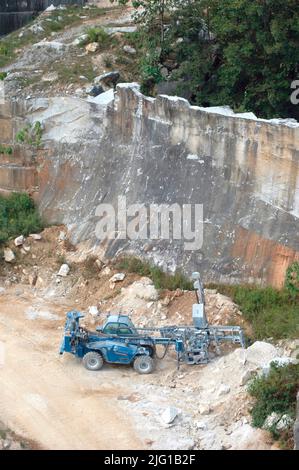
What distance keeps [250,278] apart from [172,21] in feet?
33.7

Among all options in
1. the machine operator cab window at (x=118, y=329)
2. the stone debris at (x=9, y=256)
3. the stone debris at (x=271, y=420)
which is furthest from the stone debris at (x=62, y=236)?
the stone debris at (x=271, y=420)

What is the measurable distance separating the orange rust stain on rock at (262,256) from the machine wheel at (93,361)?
15.6ft

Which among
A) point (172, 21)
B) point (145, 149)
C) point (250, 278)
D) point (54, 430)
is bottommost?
point (54, 430)

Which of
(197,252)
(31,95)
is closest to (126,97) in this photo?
(31,95)

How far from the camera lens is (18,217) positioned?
27453 millimetres

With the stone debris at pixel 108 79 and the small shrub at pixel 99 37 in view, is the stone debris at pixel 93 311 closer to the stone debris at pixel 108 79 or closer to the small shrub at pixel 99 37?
the stone debris at pixel 108 79

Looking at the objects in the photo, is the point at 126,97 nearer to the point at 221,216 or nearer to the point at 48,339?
the point at 221,216

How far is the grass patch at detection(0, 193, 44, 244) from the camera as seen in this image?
1052 inches

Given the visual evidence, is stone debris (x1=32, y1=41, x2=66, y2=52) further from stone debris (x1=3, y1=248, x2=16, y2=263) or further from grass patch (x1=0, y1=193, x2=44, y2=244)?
stone debris (x1=3, y1=248, x2=16, y2=263)

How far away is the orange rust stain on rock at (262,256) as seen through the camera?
2172cm

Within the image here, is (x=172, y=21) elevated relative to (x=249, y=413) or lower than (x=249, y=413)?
elevated

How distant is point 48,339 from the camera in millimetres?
22188

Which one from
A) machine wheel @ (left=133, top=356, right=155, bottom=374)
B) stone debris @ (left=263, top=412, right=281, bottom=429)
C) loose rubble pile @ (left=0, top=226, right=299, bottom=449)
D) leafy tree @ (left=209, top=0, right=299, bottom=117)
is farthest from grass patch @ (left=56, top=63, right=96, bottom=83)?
stone debris @ (left=263, top=412, right=281, bottom=429)

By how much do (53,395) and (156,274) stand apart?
543 cm
